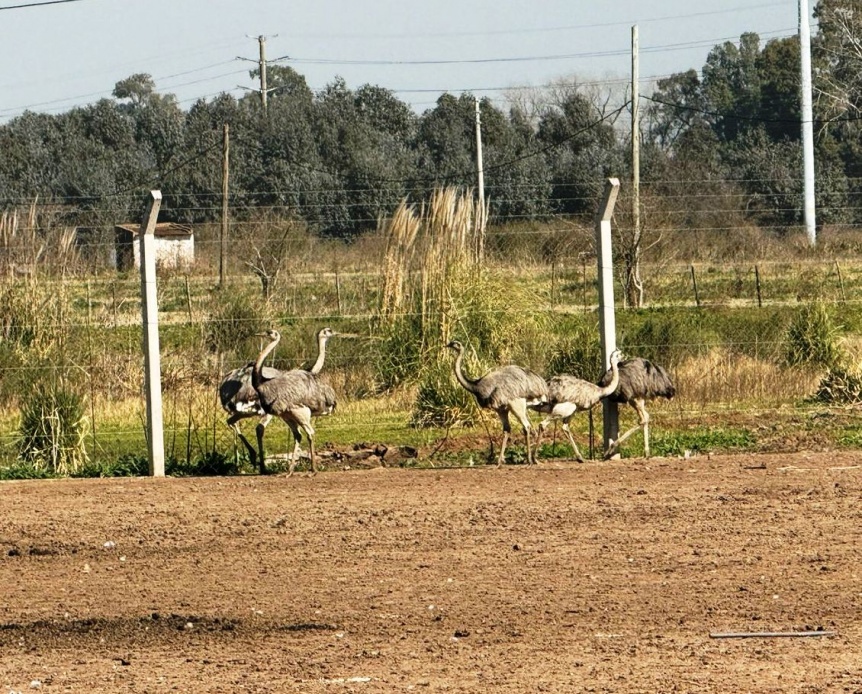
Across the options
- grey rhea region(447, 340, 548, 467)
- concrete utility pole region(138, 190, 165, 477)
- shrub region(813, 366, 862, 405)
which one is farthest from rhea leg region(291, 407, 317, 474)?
shrub region(813, 366, 862, 405)

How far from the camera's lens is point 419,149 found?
5862cm

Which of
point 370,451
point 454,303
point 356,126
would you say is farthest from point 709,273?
point 356,126

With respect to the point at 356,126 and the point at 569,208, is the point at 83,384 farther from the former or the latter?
the point at 356,126

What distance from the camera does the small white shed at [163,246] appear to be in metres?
22.0

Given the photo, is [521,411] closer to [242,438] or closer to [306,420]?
[306,420]

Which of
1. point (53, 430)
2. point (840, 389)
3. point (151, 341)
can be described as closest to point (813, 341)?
point (840, 389)

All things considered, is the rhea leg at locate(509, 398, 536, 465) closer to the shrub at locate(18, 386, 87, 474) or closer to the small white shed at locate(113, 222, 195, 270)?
the small white shed at locate(113, 222, 195, 270)

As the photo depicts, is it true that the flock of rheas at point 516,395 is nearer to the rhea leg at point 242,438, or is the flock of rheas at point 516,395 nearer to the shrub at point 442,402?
the rhea leg at point 242,438

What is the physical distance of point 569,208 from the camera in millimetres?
47844

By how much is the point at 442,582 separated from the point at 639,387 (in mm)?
5005

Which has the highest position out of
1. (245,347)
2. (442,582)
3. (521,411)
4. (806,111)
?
(806,111)

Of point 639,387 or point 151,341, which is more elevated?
point 151,341

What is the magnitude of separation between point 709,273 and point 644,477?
18890 mm

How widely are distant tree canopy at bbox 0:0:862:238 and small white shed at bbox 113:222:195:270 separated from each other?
2776 mm
